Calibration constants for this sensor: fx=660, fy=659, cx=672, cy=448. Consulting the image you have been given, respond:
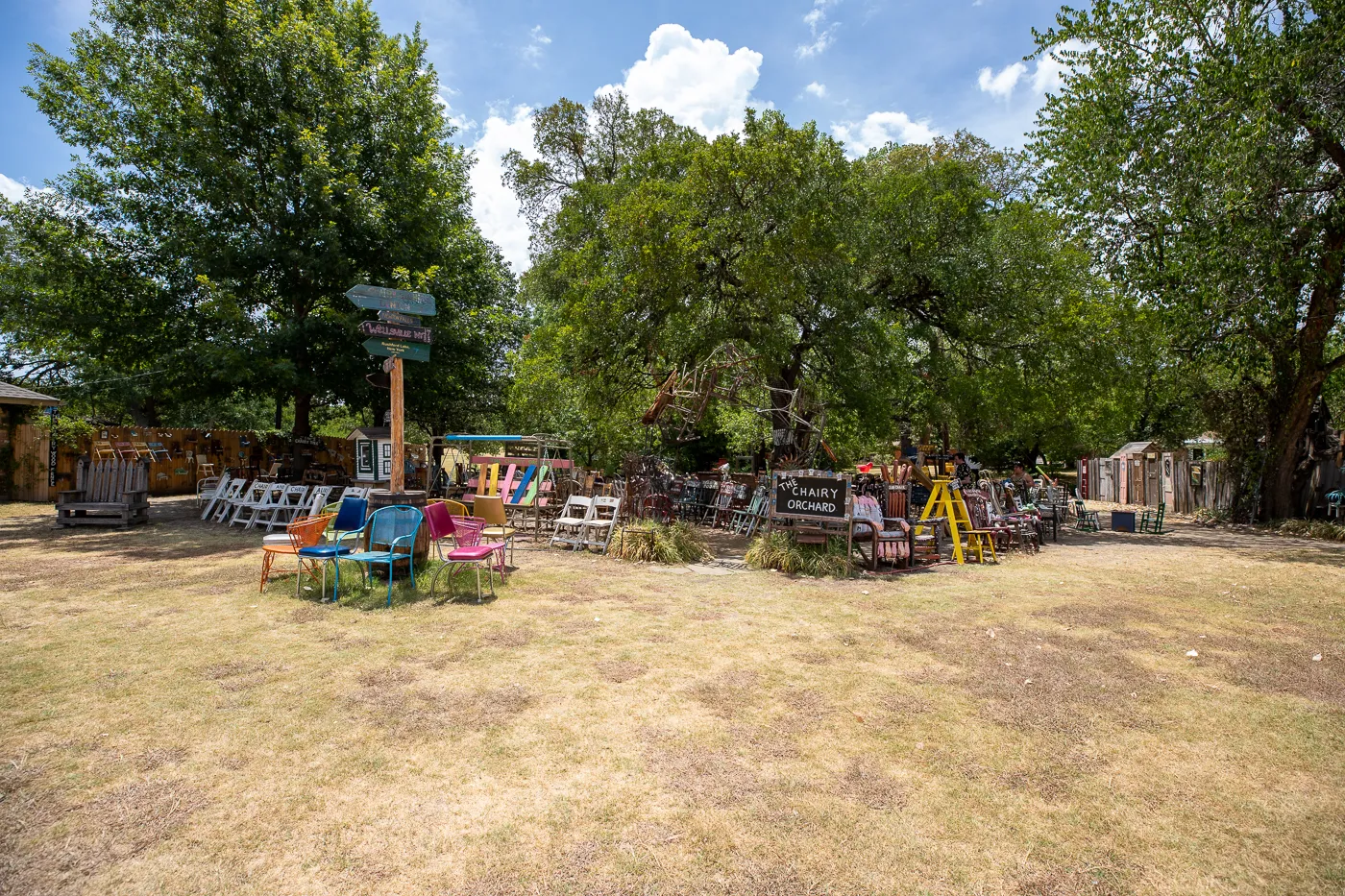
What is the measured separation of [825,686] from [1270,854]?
8.12ft

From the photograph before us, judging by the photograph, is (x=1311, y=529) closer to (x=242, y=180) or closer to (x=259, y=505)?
(x=259, y=505)

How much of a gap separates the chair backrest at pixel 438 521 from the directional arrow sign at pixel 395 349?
188 centimetres

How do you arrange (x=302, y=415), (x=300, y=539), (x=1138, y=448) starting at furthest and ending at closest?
(x=1138, y=448) < (x=302, y=415) < (x=300, y=539)

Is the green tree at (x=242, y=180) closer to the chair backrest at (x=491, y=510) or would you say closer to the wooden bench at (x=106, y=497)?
the wooden bench at (x=106, y=497)

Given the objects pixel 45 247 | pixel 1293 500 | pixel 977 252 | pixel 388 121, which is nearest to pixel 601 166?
pixel 388 121

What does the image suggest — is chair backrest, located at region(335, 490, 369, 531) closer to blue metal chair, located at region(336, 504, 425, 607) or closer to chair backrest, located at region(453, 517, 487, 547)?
blue metal chair, located at region(336, 504, 425, 607)

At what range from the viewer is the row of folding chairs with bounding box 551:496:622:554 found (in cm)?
1116

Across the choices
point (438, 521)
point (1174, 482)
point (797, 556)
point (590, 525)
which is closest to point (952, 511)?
point (797, 556)

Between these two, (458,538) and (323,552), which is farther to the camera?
(458,538)

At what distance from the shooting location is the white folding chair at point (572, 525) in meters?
11.3

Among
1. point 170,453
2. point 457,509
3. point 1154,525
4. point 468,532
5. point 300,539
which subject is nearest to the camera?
point 300,539

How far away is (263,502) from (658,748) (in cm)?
1279

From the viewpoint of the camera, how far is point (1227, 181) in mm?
13203

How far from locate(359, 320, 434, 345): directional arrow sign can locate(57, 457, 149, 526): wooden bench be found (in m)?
8.99
